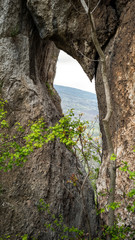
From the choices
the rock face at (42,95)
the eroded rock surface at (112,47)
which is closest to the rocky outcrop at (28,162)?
the rock face at (42,95)

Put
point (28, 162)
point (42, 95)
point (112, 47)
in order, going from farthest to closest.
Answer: point (42, 95) → point (28, 162) → point (112, 47)

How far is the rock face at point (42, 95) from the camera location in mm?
6297

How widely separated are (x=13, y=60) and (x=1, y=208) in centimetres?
771

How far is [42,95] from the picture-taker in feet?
32.0

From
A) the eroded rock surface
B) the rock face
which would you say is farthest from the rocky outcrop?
the eroded rock surface

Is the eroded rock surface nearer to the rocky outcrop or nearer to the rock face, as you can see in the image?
the rock face

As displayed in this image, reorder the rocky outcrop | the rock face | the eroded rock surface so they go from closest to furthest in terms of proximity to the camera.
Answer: the eroded rock surface < the rock face < the rocky outcrop

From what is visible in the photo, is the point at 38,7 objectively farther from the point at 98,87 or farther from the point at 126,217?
the point at 126,217

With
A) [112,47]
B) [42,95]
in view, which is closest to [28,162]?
[42,95]

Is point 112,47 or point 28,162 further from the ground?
point 112,47

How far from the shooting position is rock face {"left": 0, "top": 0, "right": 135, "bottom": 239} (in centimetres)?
630

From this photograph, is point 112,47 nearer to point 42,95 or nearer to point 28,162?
point 42,95

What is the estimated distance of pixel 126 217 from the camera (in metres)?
5.27

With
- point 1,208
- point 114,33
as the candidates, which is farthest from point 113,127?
point 1,208
